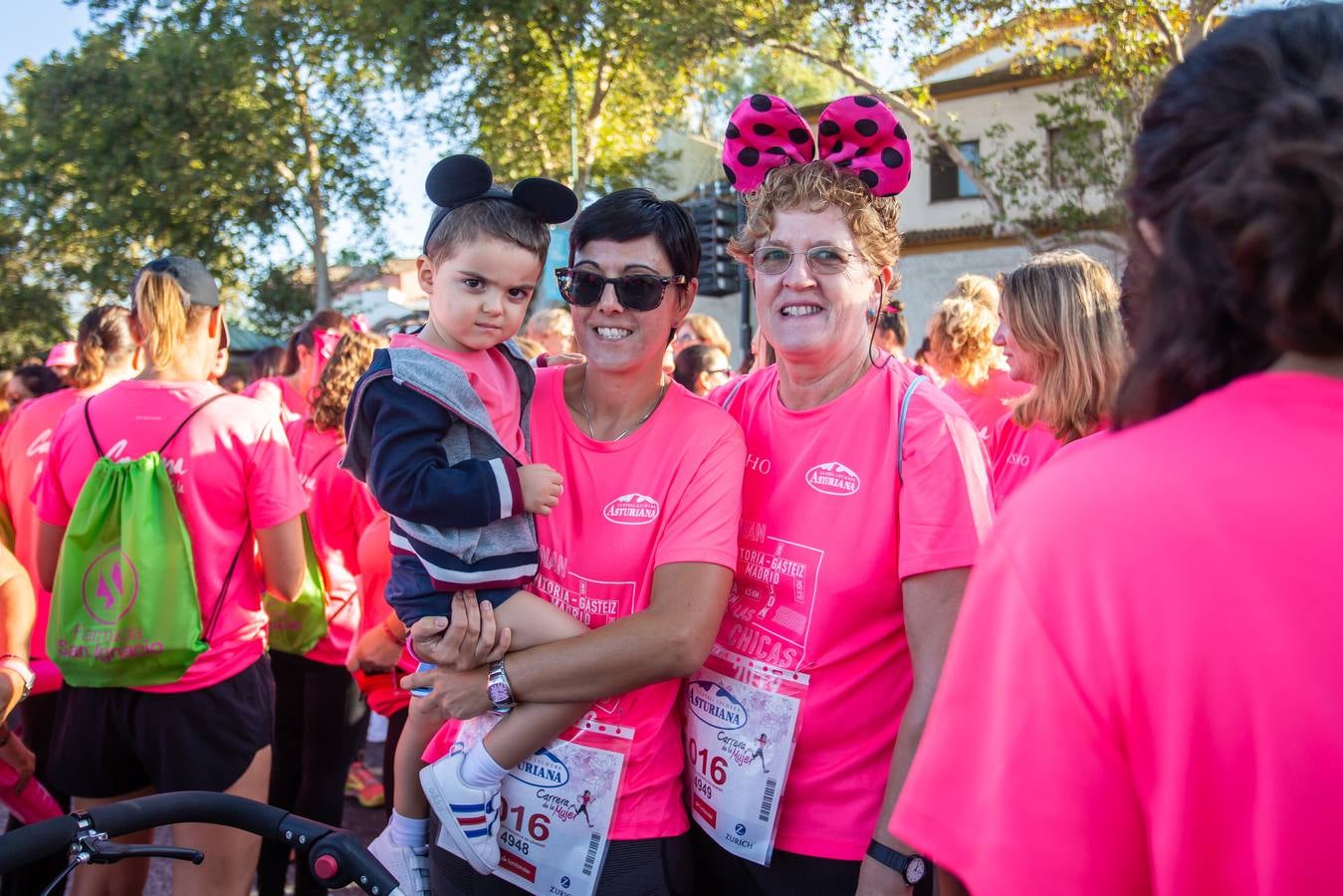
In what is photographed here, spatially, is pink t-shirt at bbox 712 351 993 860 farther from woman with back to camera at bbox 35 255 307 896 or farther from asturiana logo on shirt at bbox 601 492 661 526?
woman with back to camera at bbox 35 255 307 896

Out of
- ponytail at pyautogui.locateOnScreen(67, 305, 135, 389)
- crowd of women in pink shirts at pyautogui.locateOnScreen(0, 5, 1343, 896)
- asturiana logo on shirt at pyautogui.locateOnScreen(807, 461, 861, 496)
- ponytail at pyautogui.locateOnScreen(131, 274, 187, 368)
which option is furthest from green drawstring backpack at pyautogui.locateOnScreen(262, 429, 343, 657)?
asturiana logo on shirt at pyautogui.locateOnScreen(807, 461, 861, 496)

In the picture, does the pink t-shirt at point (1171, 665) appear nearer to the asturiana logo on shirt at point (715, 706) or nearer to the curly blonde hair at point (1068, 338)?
the asturiana logo on shirt at point (715, 706)

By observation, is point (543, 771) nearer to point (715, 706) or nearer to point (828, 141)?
point (715, 706)

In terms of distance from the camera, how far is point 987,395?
5.02 meters

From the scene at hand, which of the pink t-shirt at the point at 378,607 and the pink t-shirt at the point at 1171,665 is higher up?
the pink t-shirt at the point at 1171,665

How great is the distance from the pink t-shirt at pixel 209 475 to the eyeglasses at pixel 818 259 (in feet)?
6.11

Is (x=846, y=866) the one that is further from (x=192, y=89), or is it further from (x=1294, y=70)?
(x=192, y=89)

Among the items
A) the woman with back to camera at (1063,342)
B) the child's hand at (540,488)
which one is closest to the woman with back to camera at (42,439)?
the child's hand at (540,488)

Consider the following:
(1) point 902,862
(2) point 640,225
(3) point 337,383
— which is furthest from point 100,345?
(1) point 902,862

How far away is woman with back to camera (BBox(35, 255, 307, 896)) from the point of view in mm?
3104

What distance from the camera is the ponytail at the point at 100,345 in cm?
438

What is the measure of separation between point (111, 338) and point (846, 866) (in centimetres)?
381

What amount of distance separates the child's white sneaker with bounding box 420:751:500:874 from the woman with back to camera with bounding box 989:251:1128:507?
2040mm

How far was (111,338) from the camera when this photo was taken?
14.6 ft
